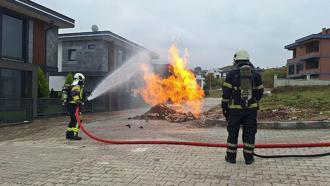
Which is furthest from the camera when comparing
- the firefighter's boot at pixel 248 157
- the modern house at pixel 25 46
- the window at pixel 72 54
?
the window at pixel 72 54

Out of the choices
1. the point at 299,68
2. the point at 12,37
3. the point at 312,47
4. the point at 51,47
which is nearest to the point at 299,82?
the point at 312,47

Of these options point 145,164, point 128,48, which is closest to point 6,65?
point 145,164

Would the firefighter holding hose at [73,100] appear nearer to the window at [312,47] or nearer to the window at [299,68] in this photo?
the window at [312,47]

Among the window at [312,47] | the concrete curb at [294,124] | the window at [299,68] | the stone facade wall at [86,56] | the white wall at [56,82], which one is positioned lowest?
the concrete curb at [294,124]

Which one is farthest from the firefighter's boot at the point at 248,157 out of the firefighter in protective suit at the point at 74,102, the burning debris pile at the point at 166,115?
the burning debris pile at the point at 166,115

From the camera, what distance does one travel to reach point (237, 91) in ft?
22.3

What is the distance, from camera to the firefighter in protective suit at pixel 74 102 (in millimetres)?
10516

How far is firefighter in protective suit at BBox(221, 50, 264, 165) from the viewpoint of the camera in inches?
265

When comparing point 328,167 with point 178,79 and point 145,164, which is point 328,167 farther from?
point 178,79

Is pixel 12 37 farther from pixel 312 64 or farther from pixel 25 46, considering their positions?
pixel 312 64

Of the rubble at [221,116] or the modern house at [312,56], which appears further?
the modern house at [312,56]

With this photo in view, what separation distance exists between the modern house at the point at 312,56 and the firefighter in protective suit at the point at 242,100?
2302 inches

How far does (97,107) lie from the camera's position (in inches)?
1005

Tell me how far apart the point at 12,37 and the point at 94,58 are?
341 inches
